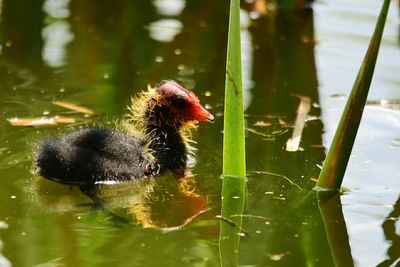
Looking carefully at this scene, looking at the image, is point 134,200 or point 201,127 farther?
point 201,127

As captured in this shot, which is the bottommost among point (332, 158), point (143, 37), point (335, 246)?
point (335, 246)

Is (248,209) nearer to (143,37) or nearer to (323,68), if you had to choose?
(323,68)

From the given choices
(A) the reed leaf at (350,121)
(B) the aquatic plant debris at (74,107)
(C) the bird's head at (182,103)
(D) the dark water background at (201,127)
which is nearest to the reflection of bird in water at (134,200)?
(D) the dark water background at (201,127)

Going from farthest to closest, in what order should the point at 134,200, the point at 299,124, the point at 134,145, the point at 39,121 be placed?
the point at 299,124 < the point at 39,121 < the point at 134,145 < the point at 134,200

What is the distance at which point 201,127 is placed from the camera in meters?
5.42

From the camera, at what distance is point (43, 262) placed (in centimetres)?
375

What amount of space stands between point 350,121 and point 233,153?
542 millimetres

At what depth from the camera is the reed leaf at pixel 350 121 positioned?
415 cm

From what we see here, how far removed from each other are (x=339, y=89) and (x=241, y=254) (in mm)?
2302

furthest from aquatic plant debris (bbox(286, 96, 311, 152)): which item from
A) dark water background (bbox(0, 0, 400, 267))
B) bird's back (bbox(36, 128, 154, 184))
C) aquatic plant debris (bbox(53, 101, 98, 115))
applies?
aquatic plant debris (bbox(53, 101, 98, 115))

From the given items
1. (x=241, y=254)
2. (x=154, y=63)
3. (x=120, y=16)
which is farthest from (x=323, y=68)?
(x=241, y=254)

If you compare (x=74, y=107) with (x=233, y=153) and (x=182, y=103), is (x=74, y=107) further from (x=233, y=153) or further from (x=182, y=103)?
(x=233, y=153)

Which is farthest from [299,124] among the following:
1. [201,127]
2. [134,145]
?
[134,145]

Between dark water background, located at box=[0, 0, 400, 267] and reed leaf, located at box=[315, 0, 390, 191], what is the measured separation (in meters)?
0.16
